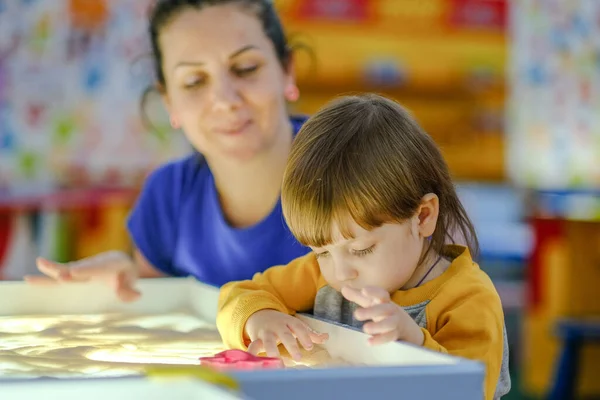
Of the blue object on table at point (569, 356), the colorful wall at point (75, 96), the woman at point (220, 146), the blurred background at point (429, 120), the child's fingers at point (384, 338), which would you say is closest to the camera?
the child's fingers at point (384, 338)

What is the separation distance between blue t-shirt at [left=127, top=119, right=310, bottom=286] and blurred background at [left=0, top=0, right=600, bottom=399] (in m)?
0.34

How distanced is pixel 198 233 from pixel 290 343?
0.64 metres

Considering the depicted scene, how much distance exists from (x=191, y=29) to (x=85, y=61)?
2294 mm

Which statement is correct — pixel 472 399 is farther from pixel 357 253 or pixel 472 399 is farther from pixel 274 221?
pixel 274 221

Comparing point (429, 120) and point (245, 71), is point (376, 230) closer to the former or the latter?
point (245, 71)

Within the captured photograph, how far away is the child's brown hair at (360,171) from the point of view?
30.7 inches

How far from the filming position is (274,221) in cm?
125

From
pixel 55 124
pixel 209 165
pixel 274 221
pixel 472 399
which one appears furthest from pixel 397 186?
pixel 55 124

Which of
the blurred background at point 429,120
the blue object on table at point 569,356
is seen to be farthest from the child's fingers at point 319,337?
the blue object on table at point 569,356

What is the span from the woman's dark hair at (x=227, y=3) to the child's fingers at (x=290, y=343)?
0.64 metres

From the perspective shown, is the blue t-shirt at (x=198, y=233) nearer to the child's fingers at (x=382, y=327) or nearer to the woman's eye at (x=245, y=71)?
the woman's eye at (x=245, y=71)

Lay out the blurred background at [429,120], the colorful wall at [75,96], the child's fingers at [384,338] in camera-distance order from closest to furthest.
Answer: the child's fingers at [384,338] < the blurred background at [429,120] < the colorful wall at [75,96]

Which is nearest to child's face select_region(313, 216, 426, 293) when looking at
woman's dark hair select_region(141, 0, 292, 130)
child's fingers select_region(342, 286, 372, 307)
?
child's fingers select_region(342, 286, 372, 307)

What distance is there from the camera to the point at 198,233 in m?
1.37
